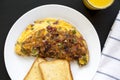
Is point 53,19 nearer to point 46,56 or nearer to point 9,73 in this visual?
point 46,56

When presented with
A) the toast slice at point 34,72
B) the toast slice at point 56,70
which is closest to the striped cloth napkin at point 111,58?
the toast slice at point 56,70

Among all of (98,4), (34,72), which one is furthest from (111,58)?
(34,72)

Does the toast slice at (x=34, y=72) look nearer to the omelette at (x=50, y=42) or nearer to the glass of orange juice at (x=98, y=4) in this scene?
the omelette at (x=50, y=42)

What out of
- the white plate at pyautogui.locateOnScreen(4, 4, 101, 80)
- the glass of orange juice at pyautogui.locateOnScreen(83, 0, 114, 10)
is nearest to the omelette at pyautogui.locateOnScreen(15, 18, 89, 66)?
the white plate at pyautogui.locateOnScreen(4, 4, 101, 80)

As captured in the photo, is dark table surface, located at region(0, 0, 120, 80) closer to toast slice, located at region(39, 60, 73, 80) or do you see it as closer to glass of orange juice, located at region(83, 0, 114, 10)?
glass of orange juice, located at region(83, 0, 114, 10)

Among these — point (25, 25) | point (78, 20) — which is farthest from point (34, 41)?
point (78, 20)

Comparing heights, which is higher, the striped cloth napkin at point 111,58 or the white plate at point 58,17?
the white plate at point 58,17
